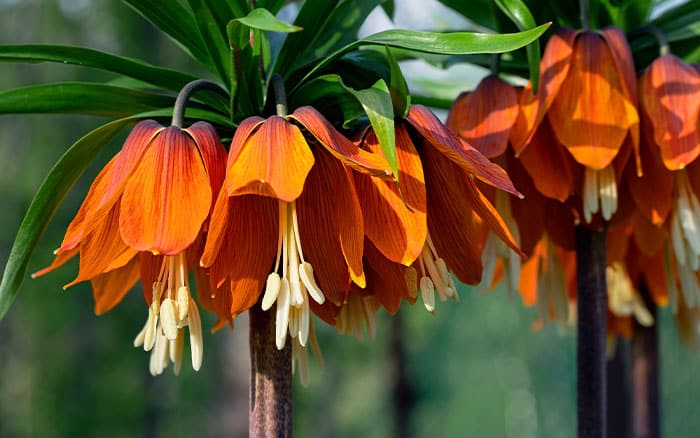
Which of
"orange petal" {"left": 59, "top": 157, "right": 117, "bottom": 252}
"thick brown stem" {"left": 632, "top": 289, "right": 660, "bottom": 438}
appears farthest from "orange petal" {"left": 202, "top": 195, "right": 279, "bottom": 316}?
"thick brown stem" {"left": 632, "top": 289, "right": 660, "bottom": 438}

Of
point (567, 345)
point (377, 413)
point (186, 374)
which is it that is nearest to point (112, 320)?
point (186, 374)

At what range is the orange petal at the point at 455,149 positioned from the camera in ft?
2.43

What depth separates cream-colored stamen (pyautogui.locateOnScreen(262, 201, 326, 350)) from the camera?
74cm

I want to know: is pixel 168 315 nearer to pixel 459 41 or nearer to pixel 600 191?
pixel 459 41

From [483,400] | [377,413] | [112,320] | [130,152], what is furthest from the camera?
[377,413]

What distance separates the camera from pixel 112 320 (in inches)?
285

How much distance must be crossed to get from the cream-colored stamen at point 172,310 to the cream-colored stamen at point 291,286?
0.07m

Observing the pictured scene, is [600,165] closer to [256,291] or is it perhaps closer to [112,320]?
[256,291]

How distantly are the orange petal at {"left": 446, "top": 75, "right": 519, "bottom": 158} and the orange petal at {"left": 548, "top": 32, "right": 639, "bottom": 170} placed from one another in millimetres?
49

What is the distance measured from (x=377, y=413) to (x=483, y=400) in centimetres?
262

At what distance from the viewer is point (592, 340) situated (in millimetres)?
986

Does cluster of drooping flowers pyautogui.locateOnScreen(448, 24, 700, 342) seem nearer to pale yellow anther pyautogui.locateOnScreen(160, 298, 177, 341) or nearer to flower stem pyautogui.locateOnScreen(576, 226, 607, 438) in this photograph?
flower stem pyautogui.locateOnScreen(576, 226, 607, 438)

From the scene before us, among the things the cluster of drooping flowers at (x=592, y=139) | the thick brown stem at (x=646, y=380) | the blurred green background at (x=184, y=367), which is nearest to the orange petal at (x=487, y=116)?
the cluster of drooping flowers at (x=592, y=139)

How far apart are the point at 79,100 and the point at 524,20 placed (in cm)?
42
